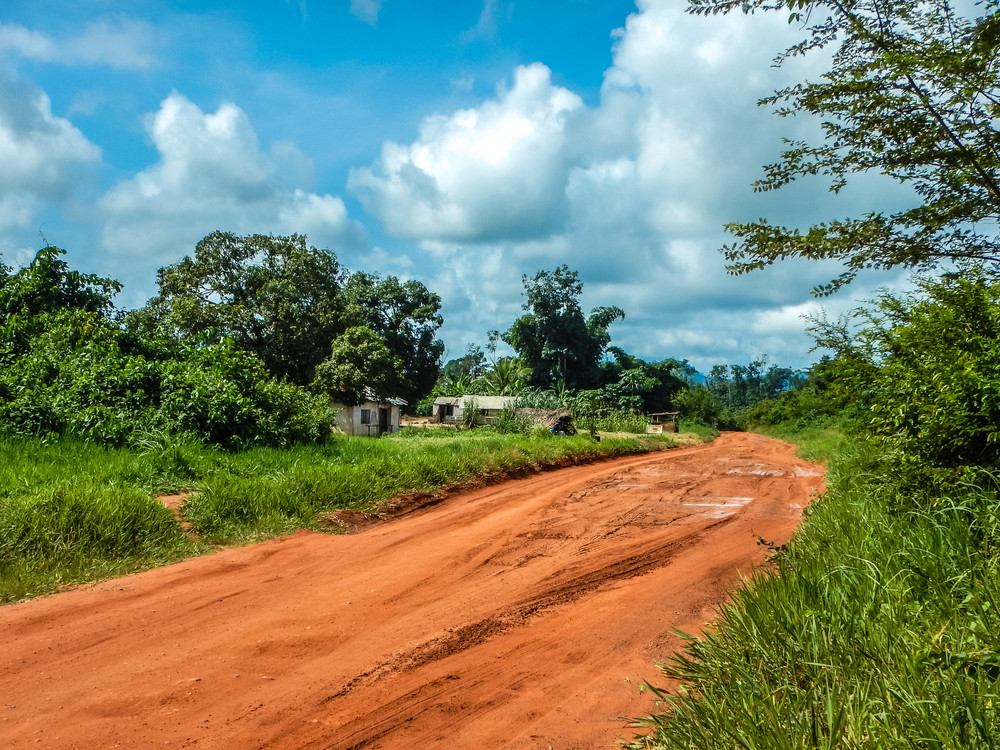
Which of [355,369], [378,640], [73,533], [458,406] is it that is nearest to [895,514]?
[378,640]

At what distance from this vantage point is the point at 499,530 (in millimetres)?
7941

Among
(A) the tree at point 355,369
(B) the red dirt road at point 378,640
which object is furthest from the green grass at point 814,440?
(A) the tree at point 355,369

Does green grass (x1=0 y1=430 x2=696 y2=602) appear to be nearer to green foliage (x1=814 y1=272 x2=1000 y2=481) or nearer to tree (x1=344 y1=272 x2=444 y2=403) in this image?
green foliage (x1=814 y1=272 x2=1000 y2=481)

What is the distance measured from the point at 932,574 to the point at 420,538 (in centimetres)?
536

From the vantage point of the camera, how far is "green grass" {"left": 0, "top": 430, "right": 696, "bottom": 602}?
19.8 feet

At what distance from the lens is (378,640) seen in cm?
451

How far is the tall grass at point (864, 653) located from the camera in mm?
2451

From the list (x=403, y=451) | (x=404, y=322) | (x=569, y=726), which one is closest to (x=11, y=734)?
(x=569, y=726)

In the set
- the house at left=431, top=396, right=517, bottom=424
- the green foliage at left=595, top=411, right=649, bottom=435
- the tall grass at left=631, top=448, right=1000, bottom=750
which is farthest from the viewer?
the house at left=431, top=396, right=517, bottom=424

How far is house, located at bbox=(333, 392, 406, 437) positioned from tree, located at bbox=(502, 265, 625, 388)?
1444 centimetres

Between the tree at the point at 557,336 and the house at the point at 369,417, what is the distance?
14443mm

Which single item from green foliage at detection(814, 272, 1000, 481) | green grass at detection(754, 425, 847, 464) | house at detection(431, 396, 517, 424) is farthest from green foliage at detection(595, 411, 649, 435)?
green foliage at detection(814, 272, 1000, 481)

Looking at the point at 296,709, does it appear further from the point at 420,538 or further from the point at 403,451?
the point at 403,451

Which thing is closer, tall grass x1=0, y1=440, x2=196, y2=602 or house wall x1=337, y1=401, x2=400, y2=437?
tall grass x1=0, y1=440, x2=196, y2=602
